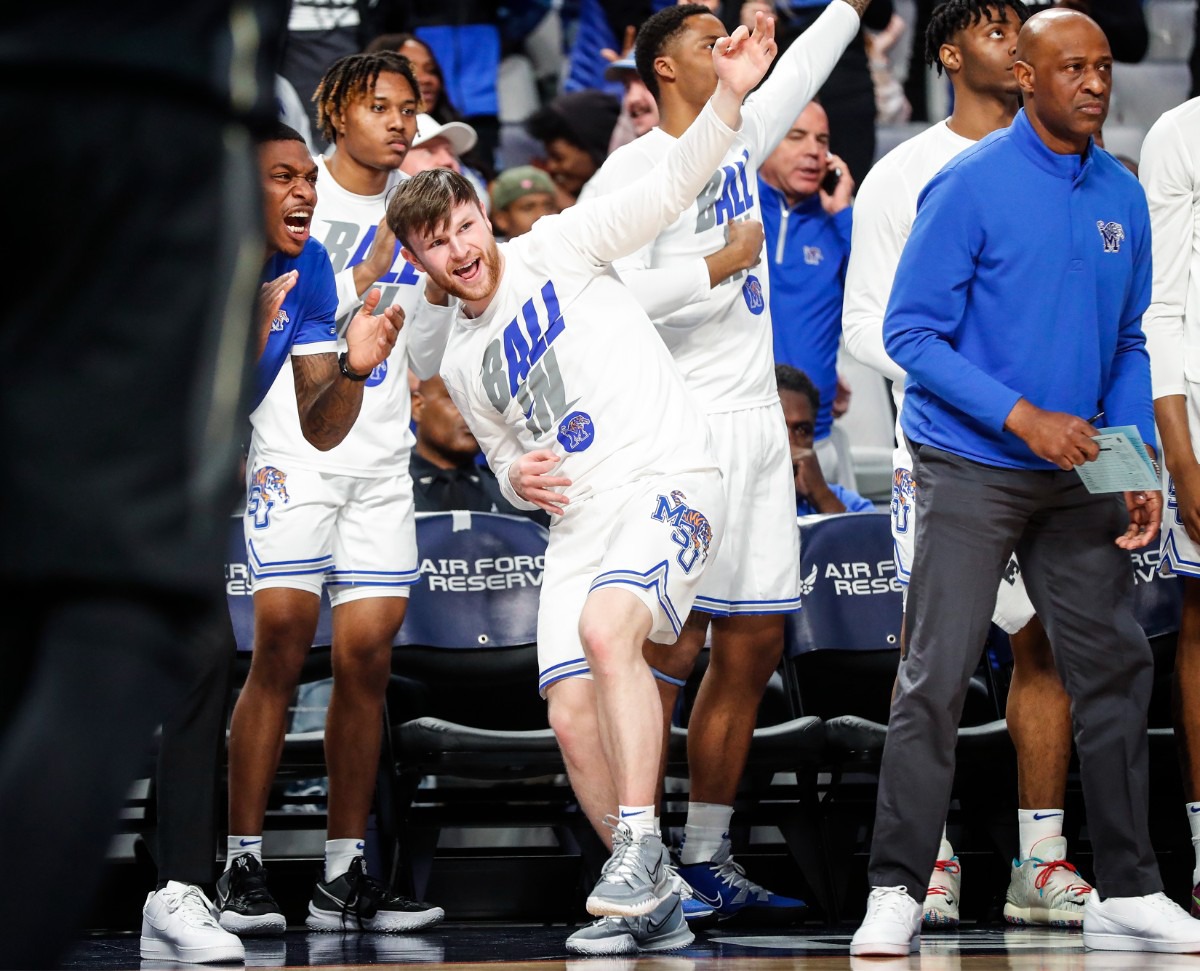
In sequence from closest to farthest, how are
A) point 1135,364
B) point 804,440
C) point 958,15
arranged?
1. point 1135,364
2. point 958,15
3. point 804,440

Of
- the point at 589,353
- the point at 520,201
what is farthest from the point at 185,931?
the point at 520,201

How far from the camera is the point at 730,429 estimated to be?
459 centimetres

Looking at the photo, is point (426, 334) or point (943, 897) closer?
point (943, 897)

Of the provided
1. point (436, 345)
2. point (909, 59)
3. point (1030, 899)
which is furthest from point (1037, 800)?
point (909, 59)

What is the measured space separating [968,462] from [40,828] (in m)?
2.90

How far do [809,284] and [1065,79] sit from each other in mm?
2524

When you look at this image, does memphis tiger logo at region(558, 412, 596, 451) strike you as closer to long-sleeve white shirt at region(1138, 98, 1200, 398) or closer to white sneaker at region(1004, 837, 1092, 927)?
long-sleeve white shirt at region(1138, 98, 1200, 398)

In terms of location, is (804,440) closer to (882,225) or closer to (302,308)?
(882,225)

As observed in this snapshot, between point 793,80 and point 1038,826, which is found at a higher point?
point 793,80

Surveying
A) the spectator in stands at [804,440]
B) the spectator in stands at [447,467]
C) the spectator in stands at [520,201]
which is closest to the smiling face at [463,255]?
the spectator in stands at [447,467]

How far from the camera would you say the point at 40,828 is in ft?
3.23

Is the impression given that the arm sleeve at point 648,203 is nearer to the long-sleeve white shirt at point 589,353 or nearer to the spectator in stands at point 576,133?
the long-sleeve white shirt at point 589,353

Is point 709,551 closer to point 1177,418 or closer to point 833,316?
point 1177,418

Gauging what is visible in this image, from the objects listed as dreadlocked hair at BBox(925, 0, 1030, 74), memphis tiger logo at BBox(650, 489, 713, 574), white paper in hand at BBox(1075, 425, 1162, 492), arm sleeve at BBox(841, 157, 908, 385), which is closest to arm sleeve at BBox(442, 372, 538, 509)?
memphis tiger logo at BBox(650, 489, 713, 574)
